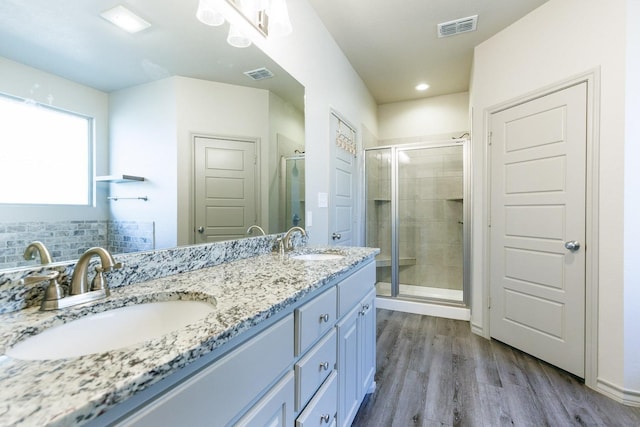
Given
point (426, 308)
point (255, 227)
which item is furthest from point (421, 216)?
point (255, 227)

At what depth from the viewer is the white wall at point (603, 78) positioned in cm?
177

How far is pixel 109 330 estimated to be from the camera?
78 centimetres

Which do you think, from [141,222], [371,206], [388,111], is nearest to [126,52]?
[141,222]

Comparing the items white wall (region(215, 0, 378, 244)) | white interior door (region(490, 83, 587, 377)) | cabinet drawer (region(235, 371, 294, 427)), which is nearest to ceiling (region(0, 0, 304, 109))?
white wall (region(215, 0, 378, 244))

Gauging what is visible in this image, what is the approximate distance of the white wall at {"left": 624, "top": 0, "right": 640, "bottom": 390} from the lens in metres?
1.74

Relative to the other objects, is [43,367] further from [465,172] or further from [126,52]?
[465,172]

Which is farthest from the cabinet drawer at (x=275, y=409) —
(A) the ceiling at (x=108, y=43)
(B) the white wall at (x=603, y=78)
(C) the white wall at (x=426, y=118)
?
(C) the white wall at (x=426, y=118)

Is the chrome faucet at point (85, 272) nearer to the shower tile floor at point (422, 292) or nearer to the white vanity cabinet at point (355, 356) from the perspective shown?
the white vanity cabinet at point (355, 356)

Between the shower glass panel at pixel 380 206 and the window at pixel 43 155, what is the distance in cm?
309

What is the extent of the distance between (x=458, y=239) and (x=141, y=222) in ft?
11.2

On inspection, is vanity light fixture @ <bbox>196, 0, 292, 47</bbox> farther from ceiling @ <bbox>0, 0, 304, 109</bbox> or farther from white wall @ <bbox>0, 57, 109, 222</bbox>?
white wall @ <bbox>0, 57, 109, 222</bbox>

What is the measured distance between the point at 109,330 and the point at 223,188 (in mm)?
830

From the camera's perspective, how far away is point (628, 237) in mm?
1754

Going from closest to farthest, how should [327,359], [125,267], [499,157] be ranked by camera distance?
[125,267]
[327,359]
[499,157]
